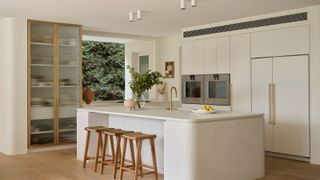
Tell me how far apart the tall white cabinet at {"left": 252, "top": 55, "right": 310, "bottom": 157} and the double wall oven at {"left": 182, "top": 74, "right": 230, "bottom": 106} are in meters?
0.67

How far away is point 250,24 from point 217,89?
54.5 inches

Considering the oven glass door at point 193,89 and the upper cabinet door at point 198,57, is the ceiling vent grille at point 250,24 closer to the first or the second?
the upper cabinet door at point 198,57

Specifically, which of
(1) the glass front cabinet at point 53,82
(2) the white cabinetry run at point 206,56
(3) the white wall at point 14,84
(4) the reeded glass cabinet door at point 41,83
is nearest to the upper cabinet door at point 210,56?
(2) the white cabinetry run at point 206,56

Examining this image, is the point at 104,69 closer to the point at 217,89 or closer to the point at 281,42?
the point at 217,89

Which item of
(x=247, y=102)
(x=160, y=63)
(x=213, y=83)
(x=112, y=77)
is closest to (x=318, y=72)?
(x=247, y=102)

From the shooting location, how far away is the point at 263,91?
21.6 ft

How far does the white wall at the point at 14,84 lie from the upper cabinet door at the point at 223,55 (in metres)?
3.57

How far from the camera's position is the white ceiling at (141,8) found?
5.58 meters

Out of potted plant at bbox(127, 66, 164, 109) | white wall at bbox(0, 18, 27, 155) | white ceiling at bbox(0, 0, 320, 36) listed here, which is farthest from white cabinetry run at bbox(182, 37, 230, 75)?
white wall at bbox(0, 18, 27, 155)

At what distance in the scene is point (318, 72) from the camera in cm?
582

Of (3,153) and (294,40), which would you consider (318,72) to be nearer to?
(294,40)

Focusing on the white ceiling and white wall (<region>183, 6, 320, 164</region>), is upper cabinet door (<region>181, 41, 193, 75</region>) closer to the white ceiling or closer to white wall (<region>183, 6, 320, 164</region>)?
the white ceiling

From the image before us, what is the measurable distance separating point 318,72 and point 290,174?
163 centimetres

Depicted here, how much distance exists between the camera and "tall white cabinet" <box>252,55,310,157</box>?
603 cm
